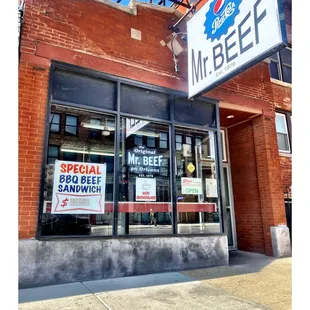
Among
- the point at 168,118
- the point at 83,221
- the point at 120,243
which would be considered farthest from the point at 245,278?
the point at 168,118

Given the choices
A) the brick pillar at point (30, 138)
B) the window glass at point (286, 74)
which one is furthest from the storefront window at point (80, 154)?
the window glass at point (286, 74)

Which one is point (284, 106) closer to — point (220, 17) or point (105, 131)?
point (220, 17)

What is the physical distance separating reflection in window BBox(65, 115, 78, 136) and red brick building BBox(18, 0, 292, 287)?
0.8 inches

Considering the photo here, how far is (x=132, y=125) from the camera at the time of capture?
240 inches

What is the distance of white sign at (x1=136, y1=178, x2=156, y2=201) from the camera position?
579 centimetres

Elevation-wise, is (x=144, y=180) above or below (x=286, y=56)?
below

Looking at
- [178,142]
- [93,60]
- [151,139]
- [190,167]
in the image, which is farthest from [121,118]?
[190,167]

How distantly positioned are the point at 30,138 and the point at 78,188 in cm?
124

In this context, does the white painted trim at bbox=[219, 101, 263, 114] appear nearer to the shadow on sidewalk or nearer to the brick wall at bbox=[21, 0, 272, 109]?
the brick wall at bbox=[21, 0, 272, 109]

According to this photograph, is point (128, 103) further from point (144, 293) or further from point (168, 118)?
point (144, 293)

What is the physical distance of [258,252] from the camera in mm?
7676

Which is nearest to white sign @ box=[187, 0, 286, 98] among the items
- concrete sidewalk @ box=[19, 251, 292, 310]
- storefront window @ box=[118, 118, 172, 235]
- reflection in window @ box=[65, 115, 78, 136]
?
storefront window @ box=[118, 118, 172, 235]

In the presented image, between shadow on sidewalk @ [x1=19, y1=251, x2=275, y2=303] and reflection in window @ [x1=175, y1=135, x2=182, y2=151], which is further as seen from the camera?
reflection in window @ [x1=175, y1=135, x2=182, y2=151]
